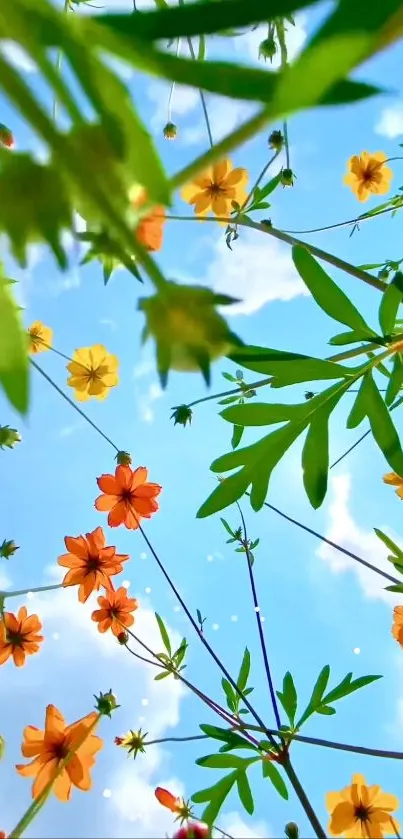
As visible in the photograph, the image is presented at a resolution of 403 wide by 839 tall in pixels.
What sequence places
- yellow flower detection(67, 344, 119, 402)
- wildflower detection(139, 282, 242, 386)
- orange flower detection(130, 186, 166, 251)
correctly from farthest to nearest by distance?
yellow flower detection(67, 344, 119, 402) → orange flower detection(130, 186, 166, 251) → wildflower detection(139, 282, 242, 386)

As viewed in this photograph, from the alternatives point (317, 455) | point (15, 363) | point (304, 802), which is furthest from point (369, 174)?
point (15, 363)

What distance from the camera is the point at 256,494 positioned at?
971mm

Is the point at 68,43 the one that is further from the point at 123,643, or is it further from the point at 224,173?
the point at 123,643

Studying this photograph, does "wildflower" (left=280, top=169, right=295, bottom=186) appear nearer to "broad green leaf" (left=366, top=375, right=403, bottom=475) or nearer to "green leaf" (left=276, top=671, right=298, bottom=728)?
"broad green leaf" (left=366, top=375, right=403, bottom=475)

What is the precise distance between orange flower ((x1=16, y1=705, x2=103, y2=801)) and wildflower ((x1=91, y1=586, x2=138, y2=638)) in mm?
364

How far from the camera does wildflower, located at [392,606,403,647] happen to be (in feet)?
3.19

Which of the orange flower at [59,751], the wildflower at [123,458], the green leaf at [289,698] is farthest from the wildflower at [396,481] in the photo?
the orange flower at [59,751]

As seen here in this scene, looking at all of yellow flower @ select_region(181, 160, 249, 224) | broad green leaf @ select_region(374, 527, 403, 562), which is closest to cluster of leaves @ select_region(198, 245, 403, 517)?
broad green leaf @ select_region(374, 527, 403, 562)

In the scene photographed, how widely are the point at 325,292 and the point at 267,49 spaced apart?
60 centimetres

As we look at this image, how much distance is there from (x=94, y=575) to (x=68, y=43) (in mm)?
857

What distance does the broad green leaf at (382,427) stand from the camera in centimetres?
93

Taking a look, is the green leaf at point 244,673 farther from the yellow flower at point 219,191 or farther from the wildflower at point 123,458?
the yellow flower at point 219,191

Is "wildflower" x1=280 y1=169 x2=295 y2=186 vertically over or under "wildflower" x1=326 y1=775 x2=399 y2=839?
over

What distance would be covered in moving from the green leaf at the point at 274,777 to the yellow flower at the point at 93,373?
2.16 ft
